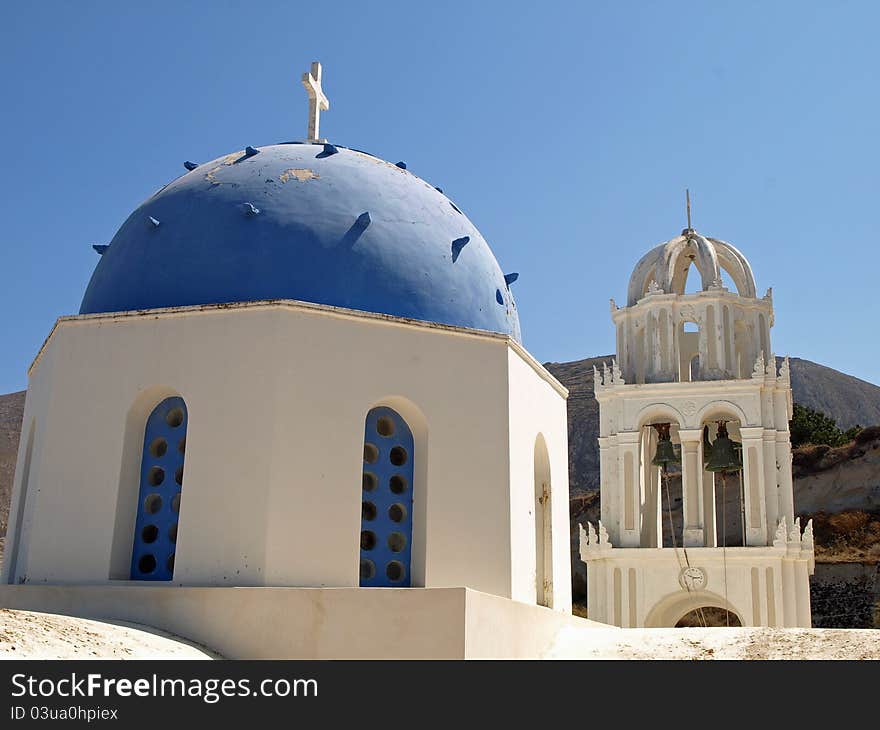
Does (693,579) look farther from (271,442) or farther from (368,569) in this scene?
(271,442)

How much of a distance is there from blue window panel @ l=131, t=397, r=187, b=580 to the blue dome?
42.8 inches

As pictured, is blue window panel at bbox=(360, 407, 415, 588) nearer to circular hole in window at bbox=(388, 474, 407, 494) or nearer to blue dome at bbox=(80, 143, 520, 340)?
circular hole in window at bbox=(388, 474, 407, 494)

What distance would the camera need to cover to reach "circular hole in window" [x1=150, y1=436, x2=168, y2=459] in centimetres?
933

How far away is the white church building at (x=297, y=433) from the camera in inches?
324

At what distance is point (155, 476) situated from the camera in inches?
367

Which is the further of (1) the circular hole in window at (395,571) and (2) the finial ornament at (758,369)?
(2) the finial ornament at (758,369)

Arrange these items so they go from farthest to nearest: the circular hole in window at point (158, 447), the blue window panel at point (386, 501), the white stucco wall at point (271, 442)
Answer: the circular hole in window at point (158, 447)
the blue window panel at point (386, 501)
the white stucco wall at point (271, 442)

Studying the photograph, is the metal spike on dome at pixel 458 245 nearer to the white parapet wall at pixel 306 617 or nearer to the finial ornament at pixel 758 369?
the white parapet wall at pixel 306 617

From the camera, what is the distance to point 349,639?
7.88m

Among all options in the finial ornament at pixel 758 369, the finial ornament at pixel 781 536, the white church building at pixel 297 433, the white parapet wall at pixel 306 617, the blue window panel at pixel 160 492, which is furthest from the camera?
the finial ornament at pixel 758 369

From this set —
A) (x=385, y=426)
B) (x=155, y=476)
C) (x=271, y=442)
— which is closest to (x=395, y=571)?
(x=385, y=426)

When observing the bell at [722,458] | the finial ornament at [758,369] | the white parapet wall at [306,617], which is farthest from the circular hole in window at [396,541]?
the finial ornament at [758,369]

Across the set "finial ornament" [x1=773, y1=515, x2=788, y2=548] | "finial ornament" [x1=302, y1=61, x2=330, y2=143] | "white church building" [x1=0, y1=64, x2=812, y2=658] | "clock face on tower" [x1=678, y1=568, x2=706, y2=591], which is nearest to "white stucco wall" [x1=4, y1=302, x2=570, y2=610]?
"white church building" [x1=0, y1=64, x2=812, y2=658]
